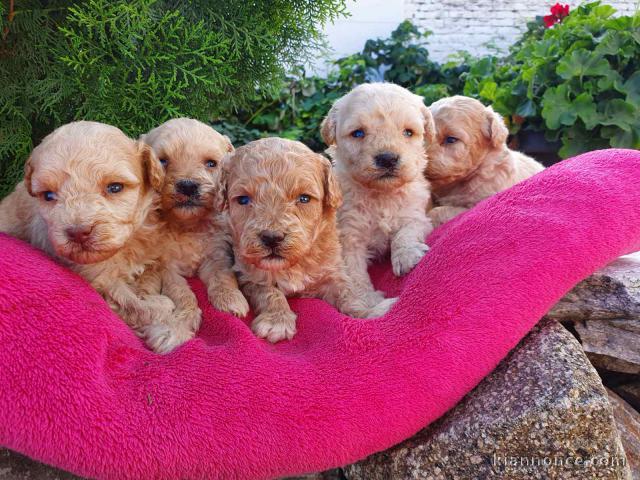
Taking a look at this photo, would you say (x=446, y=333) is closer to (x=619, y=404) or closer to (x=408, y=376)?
(x=408, y=376)

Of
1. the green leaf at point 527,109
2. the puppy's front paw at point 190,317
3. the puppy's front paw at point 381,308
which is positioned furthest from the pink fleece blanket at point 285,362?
the green leaf at point 527,109

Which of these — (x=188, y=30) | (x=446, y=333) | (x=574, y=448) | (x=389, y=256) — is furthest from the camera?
(x=389, y=256)

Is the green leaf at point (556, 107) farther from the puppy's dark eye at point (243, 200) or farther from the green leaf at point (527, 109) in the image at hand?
the puppy's dark eye at point (243, 200)

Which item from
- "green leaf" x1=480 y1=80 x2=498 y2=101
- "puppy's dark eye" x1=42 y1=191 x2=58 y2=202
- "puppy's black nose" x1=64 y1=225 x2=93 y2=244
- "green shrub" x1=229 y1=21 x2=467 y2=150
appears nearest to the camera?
"puppy's black nose" x1=64 y1=225 x2=93 y2=244

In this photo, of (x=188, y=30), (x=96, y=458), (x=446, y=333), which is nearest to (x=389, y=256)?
(x=446, y=333)

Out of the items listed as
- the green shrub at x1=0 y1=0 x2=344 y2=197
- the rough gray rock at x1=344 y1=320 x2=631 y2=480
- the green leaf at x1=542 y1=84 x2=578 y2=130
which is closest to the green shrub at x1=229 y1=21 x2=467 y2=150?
the green leaf at x1=542 y1=84 x2=578 y2=130

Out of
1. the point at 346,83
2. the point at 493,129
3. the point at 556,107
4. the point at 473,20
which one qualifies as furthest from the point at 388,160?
the point at 473,20

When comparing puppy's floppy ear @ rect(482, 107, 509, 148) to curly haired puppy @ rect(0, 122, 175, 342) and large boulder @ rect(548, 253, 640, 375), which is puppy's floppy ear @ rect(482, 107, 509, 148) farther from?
curly haired puppy @ rect(0, 122, 175, 342)

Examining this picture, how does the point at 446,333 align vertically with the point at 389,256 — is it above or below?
above
